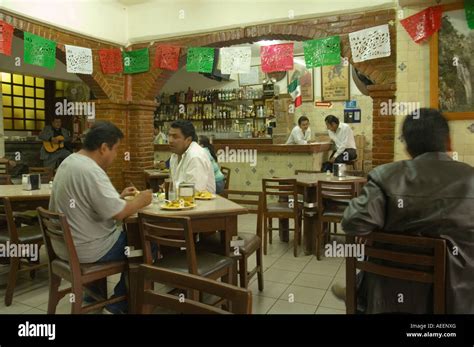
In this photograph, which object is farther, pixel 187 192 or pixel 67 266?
pixel 187 192

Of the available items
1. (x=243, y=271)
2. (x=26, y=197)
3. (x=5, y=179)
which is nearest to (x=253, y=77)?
(x=5, y=179)

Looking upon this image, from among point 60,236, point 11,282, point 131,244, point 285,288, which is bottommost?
point 285,288

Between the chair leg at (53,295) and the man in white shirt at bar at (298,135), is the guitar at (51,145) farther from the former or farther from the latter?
the chair leg at (53,295)

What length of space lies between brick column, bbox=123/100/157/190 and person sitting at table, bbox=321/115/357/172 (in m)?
3.24

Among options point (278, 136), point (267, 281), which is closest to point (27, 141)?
point (278, 136)

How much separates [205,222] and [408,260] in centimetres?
138

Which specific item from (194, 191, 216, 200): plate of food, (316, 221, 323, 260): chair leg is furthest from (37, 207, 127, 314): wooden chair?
(316, 221, 323, 260): chair leg

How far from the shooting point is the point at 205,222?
8.95 ft

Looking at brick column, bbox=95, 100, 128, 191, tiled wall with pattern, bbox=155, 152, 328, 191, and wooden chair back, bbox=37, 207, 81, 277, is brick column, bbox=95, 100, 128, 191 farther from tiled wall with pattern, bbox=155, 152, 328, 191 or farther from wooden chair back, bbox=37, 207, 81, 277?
wooden chair back, bbox=37, 207, 81, 277

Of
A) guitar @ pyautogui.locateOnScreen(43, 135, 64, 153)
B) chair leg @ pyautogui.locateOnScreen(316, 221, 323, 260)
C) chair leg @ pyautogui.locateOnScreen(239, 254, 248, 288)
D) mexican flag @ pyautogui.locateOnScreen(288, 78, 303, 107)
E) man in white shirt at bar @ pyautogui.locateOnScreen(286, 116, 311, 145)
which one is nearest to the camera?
chair leg @ pyautogui.locateOnScreen(239, 254, 248, 288)

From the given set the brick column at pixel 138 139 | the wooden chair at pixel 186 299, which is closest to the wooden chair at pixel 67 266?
the wooden chair at pixel 186 299

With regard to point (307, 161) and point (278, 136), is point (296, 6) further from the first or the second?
point (278, 136)

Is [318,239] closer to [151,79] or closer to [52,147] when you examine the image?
[151,79]

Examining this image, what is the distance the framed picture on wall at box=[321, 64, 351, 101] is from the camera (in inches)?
388
